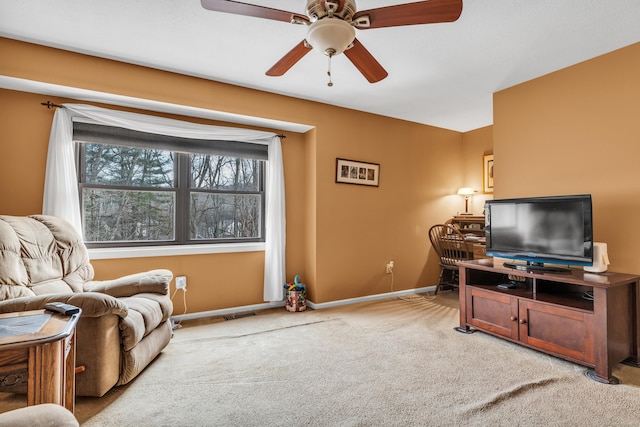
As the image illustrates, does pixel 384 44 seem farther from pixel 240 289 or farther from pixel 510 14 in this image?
pixel 240 289

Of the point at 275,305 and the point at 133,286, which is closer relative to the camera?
the point at 133,286

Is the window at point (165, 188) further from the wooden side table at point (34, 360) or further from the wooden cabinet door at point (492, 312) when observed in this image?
the wooden cabinet door at point (492, 312)

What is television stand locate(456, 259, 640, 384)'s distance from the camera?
2.20m

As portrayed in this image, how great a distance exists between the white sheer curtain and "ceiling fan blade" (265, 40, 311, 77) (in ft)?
4.90

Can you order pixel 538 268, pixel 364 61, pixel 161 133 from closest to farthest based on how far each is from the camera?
1. pixel 364 61
2. pixel 538 268
3. pixel 161 133

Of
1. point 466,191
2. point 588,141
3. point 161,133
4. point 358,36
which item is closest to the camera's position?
point 358,36

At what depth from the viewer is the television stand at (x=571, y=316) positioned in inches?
86.4

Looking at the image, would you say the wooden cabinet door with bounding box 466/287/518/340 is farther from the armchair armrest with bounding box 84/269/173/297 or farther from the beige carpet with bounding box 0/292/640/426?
the armchair armrest with bounding box 84/269/173/297

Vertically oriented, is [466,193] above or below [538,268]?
above

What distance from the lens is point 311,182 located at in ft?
13.0

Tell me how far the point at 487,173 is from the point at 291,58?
3.73 meters

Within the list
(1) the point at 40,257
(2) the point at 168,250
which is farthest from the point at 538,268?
(1) the point at 40,257

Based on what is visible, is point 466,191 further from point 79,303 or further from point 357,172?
point 79,303

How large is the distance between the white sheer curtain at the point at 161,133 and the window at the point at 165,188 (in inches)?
3.7
